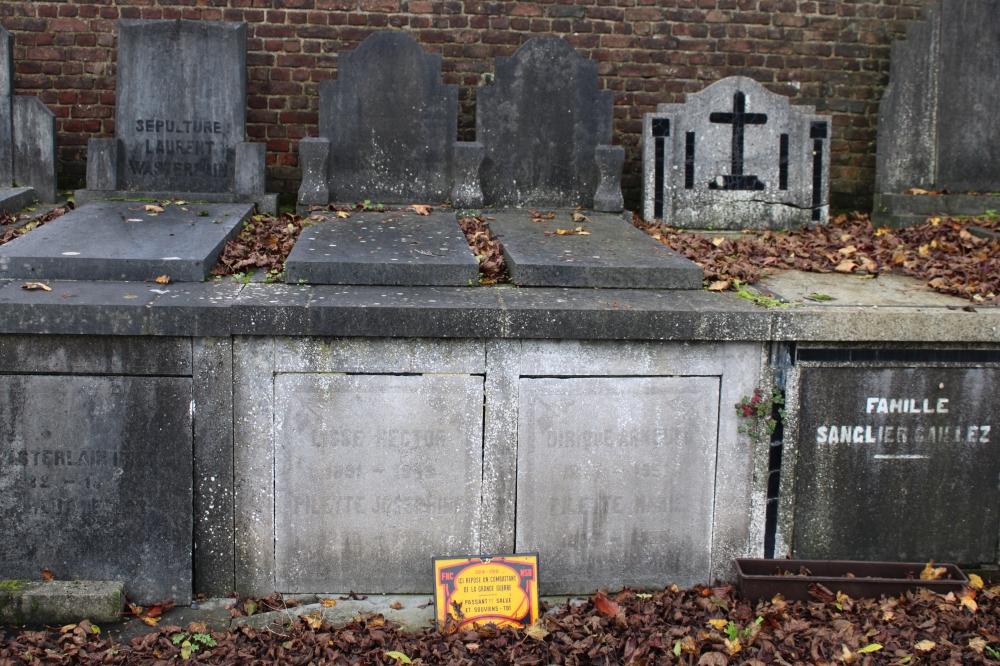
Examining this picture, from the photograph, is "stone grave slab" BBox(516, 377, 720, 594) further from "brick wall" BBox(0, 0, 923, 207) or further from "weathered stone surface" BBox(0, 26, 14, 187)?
"weathered stone surface" BBox(0, 26, 14, 187)

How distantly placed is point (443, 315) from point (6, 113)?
417cm

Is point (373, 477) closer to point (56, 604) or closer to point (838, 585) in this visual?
point (56, 604)

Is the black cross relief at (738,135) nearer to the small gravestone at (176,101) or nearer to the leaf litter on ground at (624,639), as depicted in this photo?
the small gravestone at (176,101)

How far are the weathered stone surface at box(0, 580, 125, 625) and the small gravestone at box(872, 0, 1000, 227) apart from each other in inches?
231

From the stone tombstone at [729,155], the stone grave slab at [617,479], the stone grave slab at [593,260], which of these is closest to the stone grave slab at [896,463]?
the stone grave slab at [617,479]

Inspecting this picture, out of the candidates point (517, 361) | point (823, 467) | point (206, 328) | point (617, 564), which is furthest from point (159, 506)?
point (823, 467)

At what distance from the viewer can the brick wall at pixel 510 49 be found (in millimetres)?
7336

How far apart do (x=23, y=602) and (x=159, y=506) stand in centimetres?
63

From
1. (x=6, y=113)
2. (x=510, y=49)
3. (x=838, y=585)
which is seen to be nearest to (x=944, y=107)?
(x=510, y=49)

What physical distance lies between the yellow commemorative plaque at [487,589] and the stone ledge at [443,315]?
937 millimetres

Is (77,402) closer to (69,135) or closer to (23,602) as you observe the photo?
(23,602)

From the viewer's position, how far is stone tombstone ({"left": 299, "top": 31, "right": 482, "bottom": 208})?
20.3 ft

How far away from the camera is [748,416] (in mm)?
3938

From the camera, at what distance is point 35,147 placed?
20.1 ft
